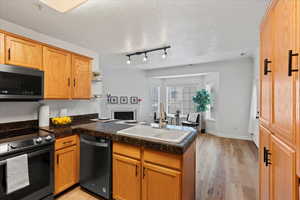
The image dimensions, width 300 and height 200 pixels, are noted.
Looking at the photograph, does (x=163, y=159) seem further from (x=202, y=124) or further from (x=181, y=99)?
(x=181, y=99)

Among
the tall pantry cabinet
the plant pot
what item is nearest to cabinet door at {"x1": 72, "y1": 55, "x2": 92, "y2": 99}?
the tall pantry cabinet

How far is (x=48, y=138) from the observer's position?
1794 mm

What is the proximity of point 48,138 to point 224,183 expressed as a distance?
2.69 meters

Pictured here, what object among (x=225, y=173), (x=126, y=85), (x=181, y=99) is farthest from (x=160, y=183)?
(x=181, y=99)

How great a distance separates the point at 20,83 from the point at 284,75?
8.71 ft

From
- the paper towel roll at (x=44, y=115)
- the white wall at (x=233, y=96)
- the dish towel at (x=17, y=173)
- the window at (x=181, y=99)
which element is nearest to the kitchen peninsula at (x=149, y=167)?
the dish towel at (x=17, y=173)

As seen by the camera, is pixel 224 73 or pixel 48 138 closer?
pixel 48 138

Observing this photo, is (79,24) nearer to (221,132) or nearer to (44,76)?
→ (44,76)

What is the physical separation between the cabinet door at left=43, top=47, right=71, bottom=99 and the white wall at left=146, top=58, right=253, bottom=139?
4.66 metres

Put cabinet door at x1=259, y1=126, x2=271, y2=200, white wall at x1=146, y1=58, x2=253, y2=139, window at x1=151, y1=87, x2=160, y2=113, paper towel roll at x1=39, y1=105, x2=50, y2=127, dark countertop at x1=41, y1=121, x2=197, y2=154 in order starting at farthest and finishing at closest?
window at x1=151, y1=87, x2=160, y2=113
white wall at x1=146, y1=58, x2=253, y2=139
paper towel roll at x1=39, y1=105, x2=50, y2=127
dark countertop at x1=41, y1=121, x2=197, y2=154
cabinet door at x1=259, y1=126, x2=271, y2=200

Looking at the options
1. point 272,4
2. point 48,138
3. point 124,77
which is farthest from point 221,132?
point 48,138

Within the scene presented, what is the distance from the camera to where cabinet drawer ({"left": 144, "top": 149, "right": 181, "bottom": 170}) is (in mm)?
1391

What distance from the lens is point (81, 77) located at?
2.70 meters

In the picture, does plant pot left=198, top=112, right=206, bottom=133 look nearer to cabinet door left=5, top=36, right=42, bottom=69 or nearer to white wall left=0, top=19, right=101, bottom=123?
white wall left=0, top=19, right=101, bottom=123
